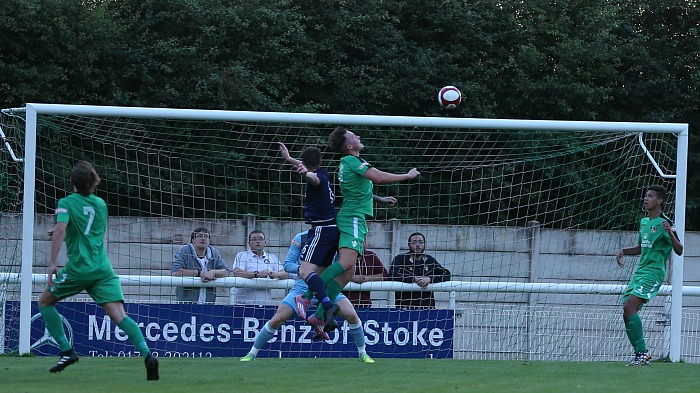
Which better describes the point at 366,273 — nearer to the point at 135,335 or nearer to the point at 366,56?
the point at 135,335

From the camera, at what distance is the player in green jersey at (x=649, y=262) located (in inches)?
473

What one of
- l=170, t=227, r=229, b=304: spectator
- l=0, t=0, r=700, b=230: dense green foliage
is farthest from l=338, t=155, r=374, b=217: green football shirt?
l=0, t=0, r=700, b=230: dense green foliage

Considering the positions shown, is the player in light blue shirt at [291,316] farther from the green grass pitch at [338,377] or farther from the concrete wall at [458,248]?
the concrete wall at [458,248]

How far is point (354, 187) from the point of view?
36.7ft

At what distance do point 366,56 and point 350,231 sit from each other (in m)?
11.3

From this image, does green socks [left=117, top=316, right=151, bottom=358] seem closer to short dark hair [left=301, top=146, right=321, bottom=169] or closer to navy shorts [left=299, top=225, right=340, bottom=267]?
navy shorts [left=299, top=225, right=340, bottom=267]

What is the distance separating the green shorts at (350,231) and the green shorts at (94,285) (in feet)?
9.09

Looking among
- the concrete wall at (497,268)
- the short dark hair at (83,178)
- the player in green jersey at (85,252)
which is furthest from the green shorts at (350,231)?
the concrete wall at (497,268)

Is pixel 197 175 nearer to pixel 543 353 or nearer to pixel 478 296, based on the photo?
pixel 478 296

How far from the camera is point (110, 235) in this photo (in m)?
15.0

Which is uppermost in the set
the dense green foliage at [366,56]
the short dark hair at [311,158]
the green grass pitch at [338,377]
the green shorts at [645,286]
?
the dense green foliage at [366,56]

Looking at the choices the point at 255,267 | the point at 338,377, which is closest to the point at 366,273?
the point at 255,267

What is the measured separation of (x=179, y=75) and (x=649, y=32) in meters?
10.7

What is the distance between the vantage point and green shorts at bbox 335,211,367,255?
1104 cm
